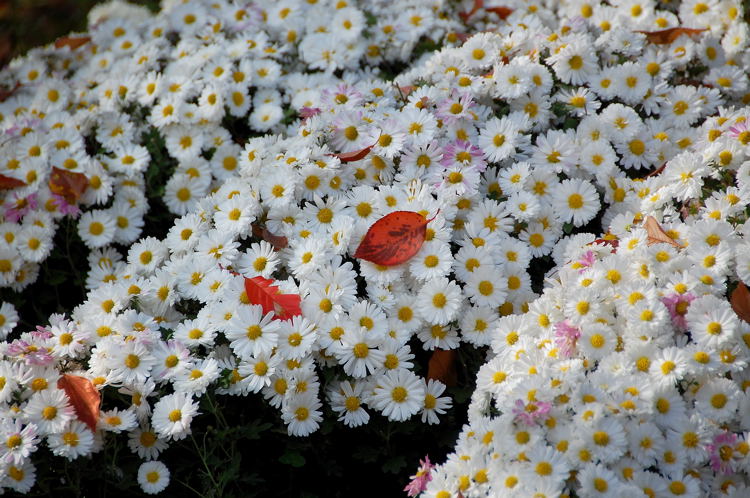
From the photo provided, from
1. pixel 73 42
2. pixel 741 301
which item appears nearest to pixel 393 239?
pixel 741 301

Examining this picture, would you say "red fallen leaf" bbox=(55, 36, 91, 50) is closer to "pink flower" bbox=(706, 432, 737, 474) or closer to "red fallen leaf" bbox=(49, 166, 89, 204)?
"red fallen leaf" bbox=(49, 166, 89, 204)

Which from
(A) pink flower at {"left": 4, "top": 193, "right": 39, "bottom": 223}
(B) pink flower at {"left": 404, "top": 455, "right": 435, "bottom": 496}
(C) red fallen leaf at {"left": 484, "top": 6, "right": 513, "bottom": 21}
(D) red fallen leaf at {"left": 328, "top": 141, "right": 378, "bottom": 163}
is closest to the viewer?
(B) pink flower at {"left": 404, "top": 455, "right": 435, "bottom": 496}

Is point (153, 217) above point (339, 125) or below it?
below

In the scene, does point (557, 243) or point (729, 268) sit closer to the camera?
point (729, 268)

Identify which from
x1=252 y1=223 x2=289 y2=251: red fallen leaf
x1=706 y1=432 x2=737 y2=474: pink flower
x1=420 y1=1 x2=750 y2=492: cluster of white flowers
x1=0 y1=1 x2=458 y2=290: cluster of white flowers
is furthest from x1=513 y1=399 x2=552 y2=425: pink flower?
x1=0 y1=1 x2=458 y2=290: cluster of white flowers

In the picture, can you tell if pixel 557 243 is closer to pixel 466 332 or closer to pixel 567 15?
pixel 466 332

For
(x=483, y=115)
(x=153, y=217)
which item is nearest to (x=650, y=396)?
(x=483, y=115)

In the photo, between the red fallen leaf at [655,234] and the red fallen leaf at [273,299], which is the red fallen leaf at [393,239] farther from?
Answer: the red fallen leaf at [655,234]
